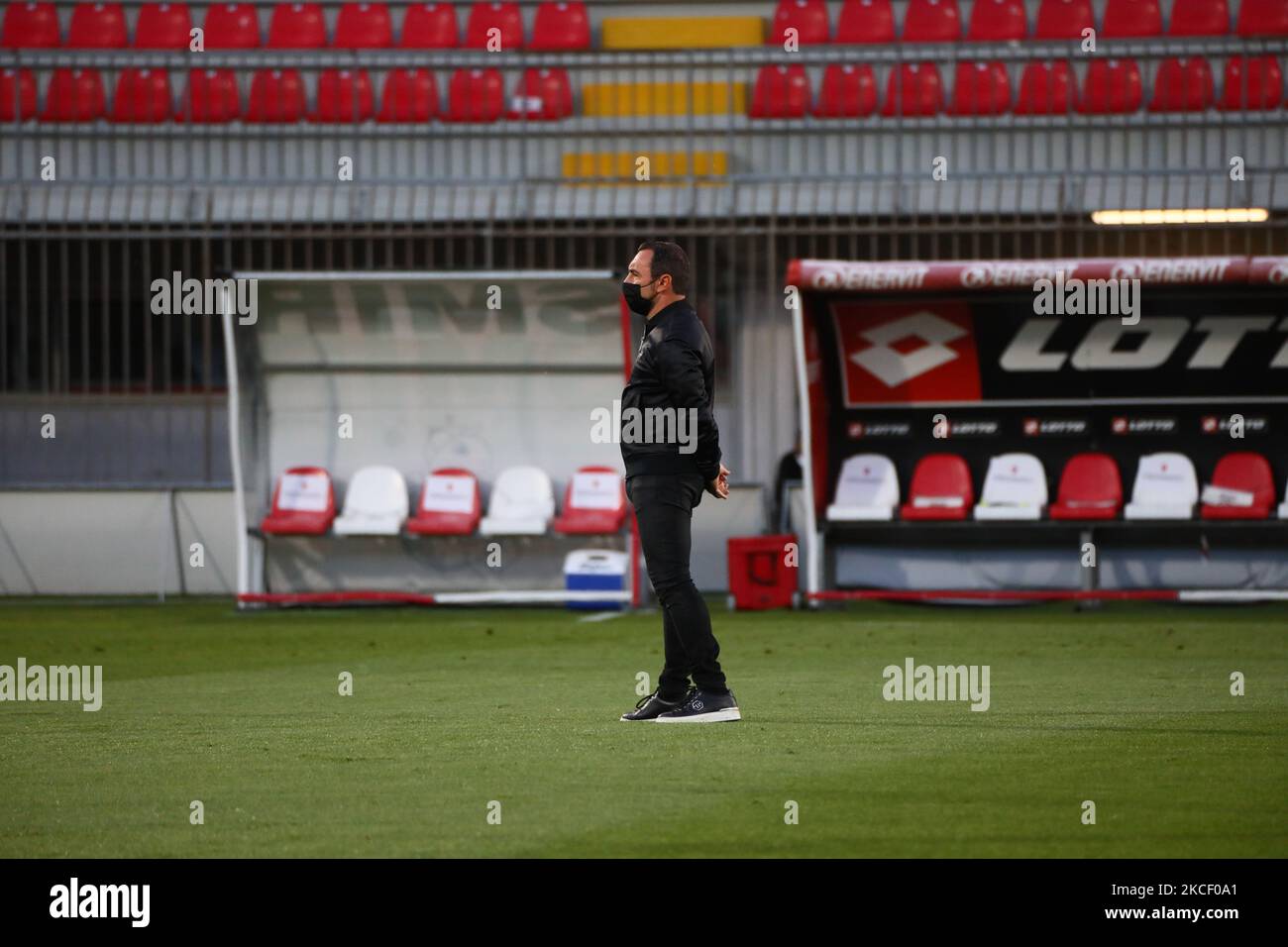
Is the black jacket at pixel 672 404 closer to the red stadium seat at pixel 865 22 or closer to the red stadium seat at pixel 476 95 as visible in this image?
the red stadium seat at pixel 476 95

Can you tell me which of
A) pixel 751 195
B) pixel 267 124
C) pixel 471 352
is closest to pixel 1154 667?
pixel 471 352

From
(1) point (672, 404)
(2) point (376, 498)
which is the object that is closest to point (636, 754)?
(1) point (672, 404)

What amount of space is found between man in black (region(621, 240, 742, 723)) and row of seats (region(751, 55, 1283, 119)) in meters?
11.8

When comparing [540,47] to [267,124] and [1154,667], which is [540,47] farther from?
[1154,667]

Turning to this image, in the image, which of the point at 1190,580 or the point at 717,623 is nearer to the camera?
the point at 717,623

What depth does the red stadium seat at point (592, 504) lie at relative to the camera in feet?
51.6

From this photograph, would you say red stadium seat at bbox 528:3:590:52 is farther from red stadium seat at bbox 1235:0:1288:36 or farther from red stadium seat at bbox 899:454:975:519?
red stadium seat at bbox 899:454:975:519

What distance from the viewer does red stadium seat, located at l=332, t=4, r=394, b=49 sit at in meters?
24.0

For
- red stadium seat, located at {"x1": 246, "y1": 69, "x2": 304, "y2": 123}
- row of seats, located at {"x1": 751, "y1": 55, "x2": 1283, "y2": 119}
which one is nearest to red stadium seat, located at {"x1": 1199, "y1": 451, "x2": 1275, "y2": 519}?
row of seats, located at {"x1": 751, "y1": 55, "x2": 1283, "y2": 119}

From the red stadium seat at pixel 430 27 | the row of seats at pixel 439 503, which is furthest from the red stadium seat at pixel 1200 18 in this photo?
the row of seats at pixel 439 503

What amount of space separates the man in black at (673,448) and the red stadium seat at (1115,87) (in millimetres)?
12728
